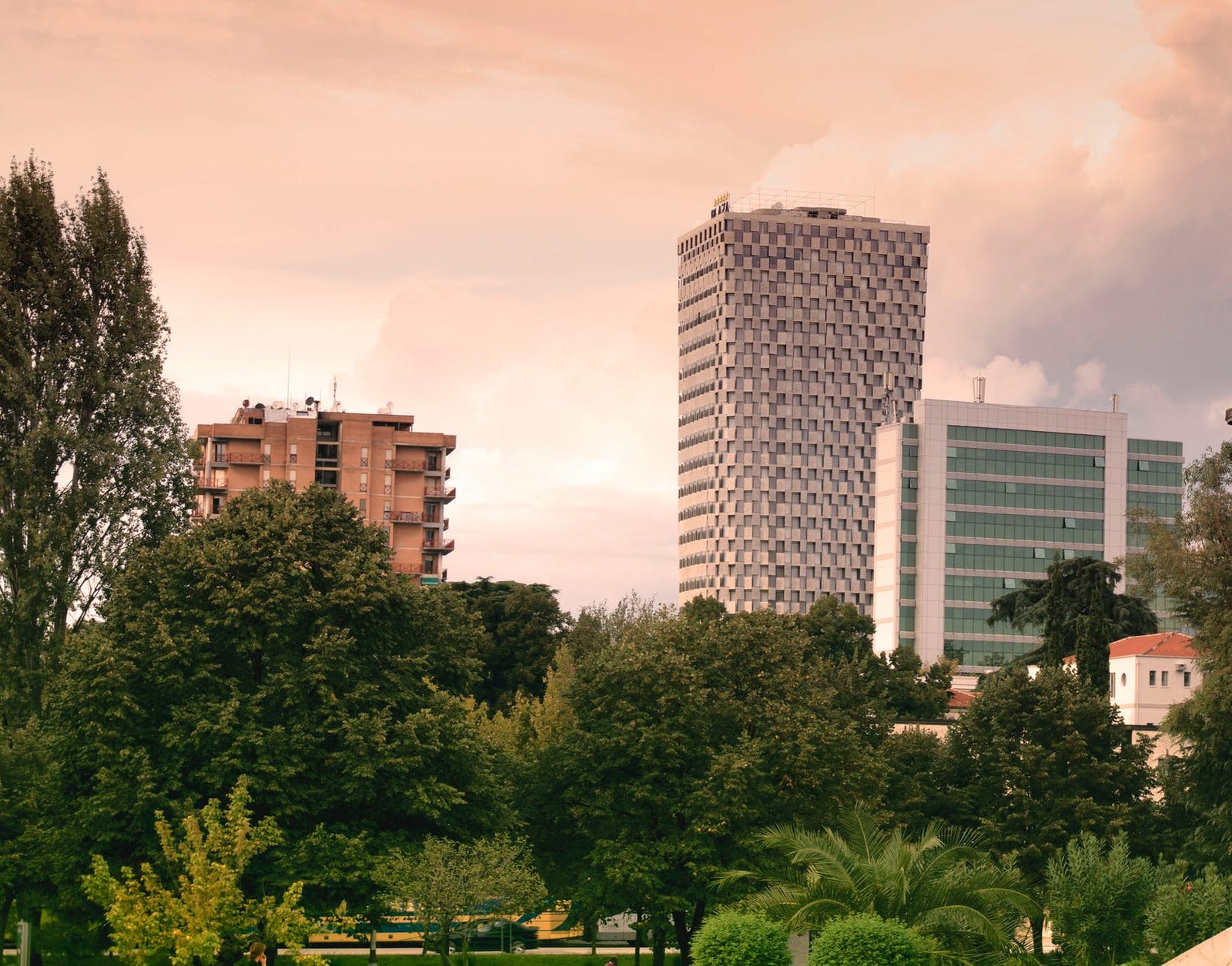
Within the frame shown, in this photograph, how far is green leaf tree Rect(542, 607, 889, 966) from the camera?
1928 inches

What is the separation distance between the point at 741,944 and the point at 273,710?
1960cm

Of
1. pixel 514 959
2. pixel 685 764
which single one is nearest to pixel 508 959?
pixel 514 959

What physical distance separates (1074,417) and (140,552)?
126m

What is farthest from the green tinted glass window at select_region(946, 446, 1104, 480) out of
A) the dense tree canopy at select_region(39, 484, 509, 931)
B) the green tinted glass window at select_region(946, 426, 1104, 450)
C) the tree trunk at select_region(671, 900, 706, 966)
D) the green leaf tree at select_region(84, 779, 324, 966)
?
the green leaf tree at select_region(84, 779, 324, 966)

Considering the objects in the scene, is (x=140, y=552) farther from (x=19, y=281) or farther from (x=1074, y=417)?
(x=1074, y=417)

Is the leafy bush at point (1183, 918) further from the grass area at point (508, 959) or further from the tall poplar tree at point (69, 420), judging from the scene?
the tall poplar tree at point (69, 420)

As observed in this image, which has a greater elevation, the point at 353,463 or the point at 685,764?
the point at 353,463

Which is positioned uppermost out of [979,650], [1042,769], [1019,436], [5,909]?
[1019,436]

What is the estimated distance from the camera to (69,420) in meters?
56.9

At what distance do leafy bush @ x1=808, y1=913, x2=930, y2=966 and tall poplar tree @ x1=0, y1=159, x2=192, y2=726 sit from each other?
104 ft

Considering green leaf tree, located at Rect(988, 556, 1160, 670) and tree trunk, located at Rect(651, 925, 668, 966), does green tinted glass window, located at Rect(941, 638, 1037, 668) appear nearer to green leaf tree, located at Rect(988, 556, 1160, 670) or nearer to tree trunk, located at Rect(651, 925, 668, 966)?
green leaf tree, located at Rect(988, 556, 1160, 670)

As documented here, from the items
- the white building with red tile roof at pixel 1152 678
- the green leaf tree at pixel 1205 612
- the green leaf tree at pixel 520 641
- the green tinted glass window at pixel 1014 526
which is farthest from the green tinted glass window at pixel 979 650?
the green leaf tree at pixel 1205 612

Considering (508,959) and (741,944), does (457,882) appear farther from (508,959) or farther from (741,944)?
(508,959)

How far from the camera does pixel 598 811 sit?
164 feet
